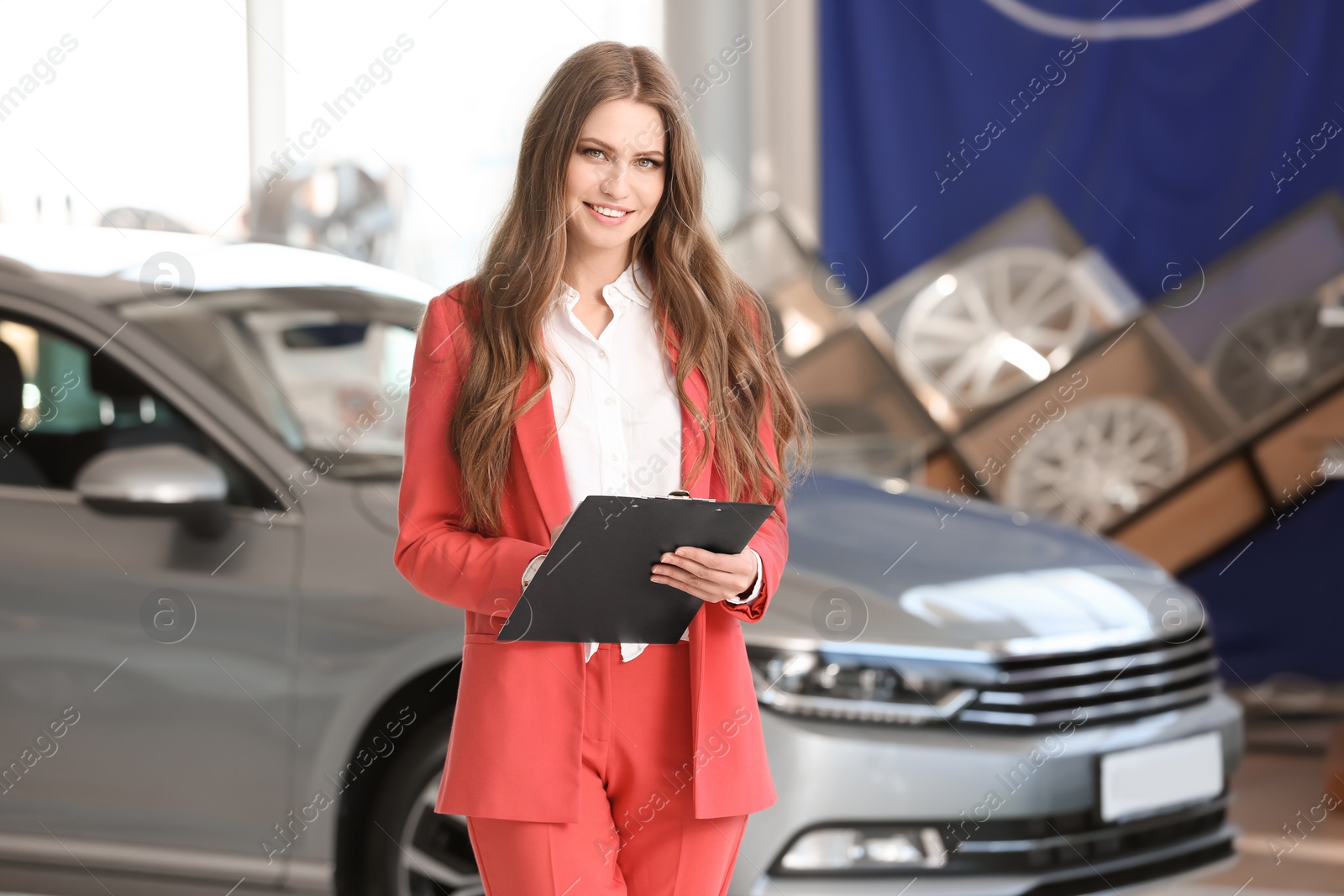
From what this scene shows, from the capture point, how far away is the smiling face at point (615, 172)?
1.45 meters

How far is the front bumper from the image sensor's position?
85.0 inches

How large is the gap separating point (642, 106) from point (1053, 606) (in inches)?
55.9

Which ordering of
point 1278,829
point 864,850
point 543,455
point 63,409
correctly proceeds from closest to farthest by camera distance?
point 543,455 < point 864,850 < point 63,409 < point 1278,829

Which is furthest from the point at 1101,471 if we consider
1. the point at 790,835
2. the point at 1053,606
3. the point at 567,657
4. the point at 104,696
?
the point at 567,657

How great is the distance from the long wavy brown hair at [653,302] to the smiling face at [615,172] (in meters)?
0.01

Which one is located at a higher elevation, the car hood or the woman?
the woman

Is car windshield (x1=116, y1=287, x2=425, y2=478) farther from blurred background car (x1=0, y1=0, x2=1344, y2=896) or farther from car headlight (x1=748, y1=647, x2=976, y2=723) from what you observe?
car headlight (x1=748, y1=647, x2=976, y2=723)

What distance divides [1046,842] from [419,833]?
3.37 feet

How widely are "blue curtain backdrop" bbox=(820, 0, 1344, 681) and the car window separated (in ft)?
12.1

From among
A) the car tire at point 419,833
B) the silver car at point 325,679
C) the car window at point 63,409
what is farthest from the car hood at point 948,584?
the car window at point 63,409

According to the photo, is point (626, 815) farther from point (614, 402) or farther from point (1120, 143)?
point (1120, 143)

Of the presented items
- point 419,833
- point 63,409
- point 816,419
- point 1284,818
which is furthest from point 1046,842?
point 816,419

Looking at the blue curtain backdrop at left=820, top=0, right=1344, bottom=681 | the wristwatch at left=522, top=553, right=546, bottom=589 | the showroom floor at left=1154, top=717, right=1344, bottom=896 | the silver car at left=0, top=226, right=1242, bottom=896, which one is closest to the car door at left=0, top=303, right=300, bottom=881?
the silver car at left=0, top=226, right=1242, bottom=896

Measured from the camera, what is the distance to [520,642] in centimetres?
141
